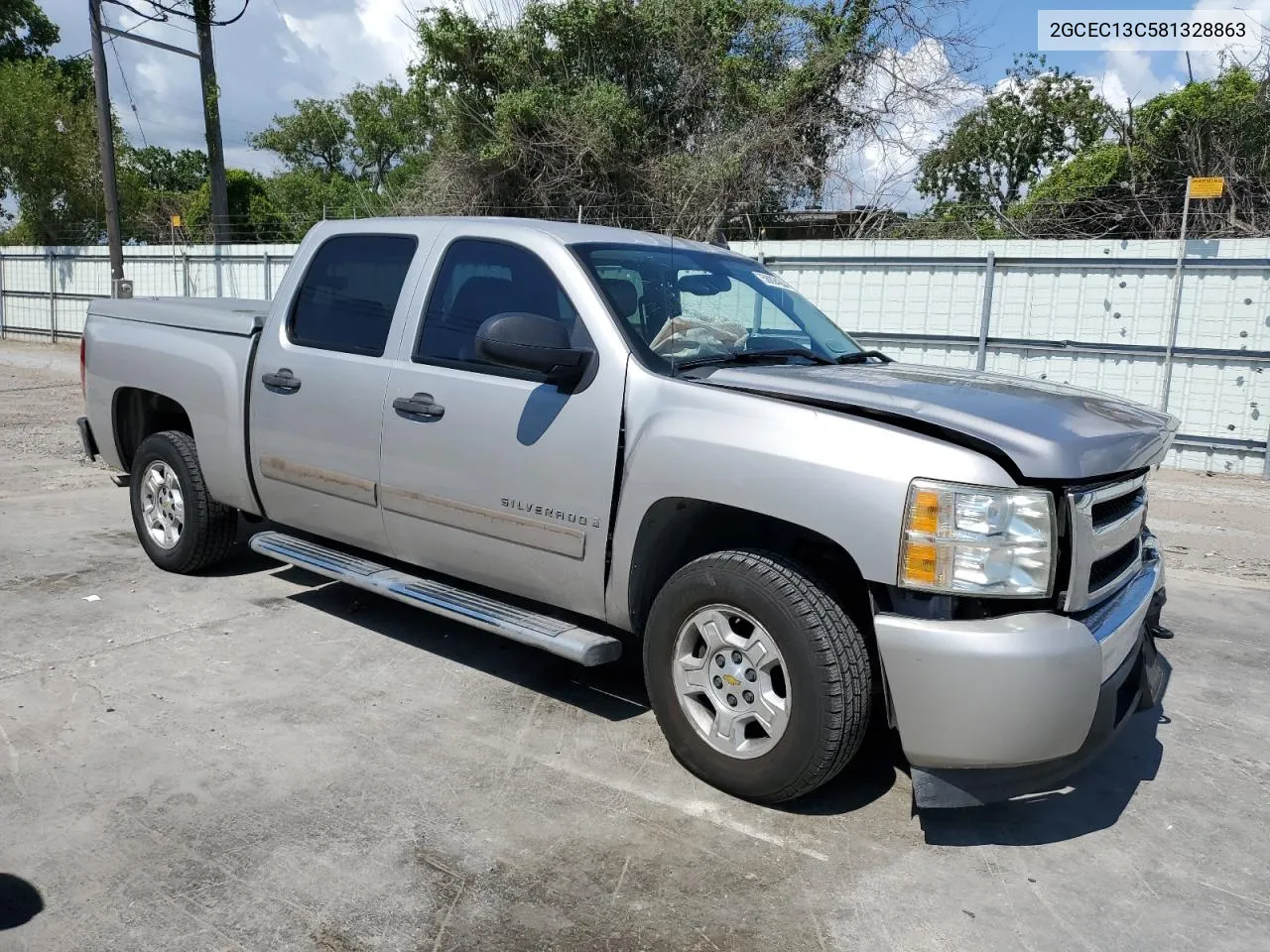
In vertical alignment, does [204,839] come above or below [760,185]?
below

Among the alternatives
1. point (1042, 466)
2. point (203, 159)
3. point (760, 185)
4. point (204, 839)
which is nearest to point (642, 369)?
point (1042, 466)

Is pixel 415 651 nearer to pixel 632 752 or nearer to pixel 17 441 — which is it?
pixel 632 752

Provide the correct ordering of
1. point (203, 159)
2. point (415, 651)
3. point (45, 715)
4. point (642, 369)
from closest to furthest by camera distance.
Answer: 1. point (642, 369)
2. point (45, 715)
3. point (415, 651)
4. point (203, 159)

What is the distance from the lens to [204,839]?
3.22 meters

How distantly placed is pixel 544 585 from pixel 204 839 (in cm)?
147

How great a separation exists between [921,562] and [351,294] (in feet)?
10.1

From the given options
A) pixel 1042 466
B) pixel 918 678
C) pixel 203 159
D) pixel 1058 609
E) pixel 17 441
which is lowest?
pixel 17 441

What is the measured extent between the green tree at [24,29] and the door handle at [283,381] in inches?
1397

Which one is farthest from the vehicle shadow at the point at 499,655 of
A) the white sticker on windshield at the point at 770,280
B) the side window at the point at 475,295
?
the white sticker on windshield at the point at 770,280

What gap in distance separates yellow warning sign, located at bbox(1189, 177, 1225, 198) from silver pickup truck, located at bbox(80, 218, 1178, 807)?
7388 millimetres

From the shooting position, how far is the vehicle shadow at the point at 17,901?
9.20 ft

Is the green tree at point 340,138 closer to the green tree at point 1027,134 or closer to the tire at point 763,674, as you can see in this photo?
the green tree at point 1027,134

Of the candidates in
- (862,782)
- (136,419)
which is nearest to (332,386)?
(136,419)

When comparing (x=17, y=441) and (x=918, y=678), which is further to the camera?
(x=17, y=441)
